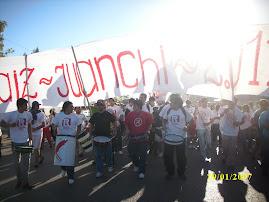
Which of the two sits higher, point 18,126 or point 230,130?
point 18,126

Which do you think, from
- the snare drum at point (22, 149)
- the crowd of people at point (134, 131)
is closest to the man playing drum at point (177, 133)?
the crowd of people at point (134, 131)

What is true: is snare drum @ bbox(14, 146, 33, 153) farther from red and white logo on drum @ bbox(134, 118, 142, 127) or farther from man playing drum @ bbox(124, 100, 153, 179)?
red and white logo on drum @ bbox(134, 118, 142, 127)

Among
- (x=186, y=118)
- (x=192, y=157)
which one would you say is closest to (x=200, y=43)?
(x=186, y=118)

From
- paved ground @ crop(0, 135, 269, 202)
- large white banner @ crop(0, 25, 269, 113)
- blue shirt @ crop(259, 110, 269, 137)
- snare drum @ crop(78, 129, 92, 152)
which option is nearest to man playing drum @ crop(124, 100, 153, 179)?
paved ground @ crop(0, 135, 269, 202)

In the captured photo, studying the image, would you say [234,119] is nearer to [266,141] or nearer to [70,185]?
[266,141]

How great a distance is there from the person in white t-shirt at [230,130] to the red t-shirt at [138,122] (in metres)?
2.21

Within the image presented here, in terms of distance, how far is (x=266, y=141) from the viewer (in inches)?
190

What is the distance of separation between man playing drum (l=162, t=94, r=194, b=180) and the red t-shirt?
1.78 feet

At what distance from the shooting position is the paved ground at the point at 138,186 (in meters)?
3.84

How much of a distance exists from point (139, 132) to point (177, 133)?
90 cm

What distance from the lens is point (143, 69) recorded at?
5.23m

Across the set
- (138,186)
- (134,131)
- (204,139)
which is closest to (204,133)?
(204,139)

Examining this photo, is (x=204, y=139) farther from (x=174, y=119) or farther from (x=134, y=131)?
(x=134, y=131)

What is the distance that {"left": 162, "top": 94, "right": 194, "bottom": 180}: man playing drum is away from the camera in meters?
4.65
